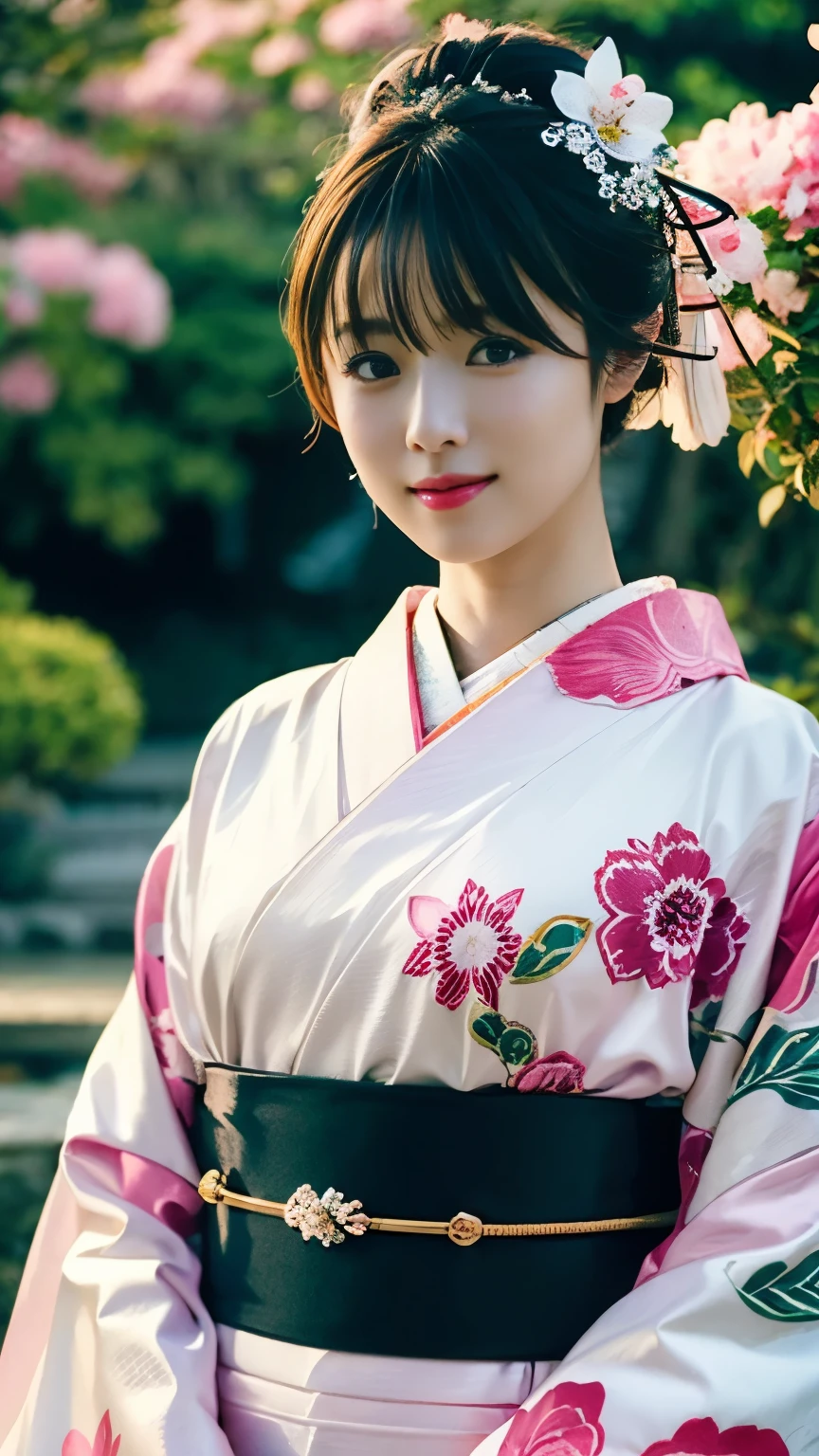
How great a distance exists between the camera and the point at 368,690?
203cm

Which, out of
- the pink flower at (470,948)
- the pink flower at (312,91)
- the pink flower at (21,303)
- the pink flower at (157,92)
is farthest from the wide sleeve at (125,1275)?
the pink flower at (157,92)

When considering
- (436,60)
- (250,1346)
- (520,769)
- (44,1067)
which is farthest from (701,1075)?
(44,1067)

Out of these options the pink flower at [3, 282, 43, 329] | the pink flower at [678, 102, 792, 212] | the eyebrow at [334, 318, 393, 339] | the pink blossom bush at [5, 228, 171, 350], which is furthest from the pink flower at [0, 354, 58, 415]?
the eyebrow at [334, 318, 393, 339]

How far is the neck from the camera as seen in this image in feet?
6.40

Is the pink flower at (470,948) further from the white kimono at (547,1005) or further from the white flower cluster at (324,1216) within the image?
the white flower cluster at (324,1216)

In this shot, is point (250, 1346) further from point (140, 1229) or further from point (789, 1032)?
point (789, 1032)

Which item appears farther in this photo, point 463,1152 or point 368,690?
point 368,690

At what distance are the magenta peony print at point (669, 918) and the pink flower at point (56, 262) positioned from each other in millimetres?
8078

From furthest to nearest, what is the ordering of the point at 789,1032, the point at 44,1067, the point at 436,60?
the point at 44,1067, the point at 436,60, the point at 789,1032

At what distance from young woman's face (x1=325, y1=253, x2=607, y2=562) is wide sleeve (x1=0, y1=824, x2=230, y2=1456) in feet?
1.91

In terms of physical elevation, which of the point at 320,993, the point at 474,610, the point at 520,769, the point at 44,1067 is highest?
the point at 474,610

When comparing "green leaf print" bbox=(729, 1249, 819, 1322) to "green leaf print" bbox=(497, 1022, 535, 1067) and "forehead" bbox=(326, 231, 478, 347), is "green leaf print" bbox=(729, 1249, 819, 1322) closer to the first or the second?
"green leaf print" bbox=(497, 1022, 535, 1067)

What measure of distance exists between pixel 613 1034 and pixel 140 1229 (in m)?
0.63

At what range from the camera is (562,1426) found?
63.7 inches
